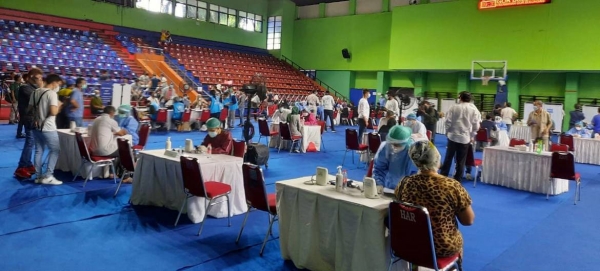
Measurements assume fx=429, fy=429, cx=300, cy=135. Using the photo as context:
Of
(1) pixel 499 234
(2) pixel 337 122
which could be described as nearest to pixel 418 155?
(1) pixel 499 234

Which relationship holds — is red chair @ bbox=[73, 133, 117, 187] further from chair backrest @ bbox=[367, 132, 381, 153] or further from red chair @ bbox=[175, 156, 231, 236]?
chair backrest @ bbox=[367, 132, 381, 153]

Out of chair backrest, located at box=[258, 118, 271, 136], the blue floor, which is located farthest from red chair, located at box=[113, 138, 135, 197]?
chair backrest, located at box=[258, 118, 271, 136]

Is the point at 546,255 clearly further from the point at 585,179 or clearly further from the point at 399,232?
the point at 585,179

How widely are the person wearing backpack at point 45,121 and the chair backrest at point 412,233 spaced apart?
4822 millimetres

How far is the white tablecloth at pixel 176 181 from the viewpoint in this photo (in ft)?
15.5

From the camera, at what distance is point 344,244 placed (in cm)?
324

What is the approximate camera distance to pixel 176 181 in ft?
16.1

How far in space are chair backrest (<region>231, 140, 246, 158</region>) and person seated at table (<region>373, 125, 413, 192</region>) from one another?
2.15m

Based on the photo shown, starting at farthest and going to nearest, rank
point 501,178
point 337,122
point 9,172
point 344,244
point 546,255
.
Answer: point 337,122, point 501,178, point 9,172, point 546,255, point 344,244

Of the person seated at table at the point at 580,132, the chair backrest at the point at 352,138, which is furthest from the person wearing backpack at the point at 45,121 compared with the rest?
the person seated at table at the point at 580,132

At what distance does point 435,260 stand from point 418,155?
66 cm

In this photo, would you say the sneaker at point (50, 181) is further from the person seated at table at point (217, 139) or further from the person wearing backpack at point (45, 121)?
the person seated at table at point (217, 139)

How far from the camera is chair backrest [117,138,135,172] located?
5.38 meters

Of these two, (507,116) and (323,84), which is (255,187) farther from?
(323,84)
